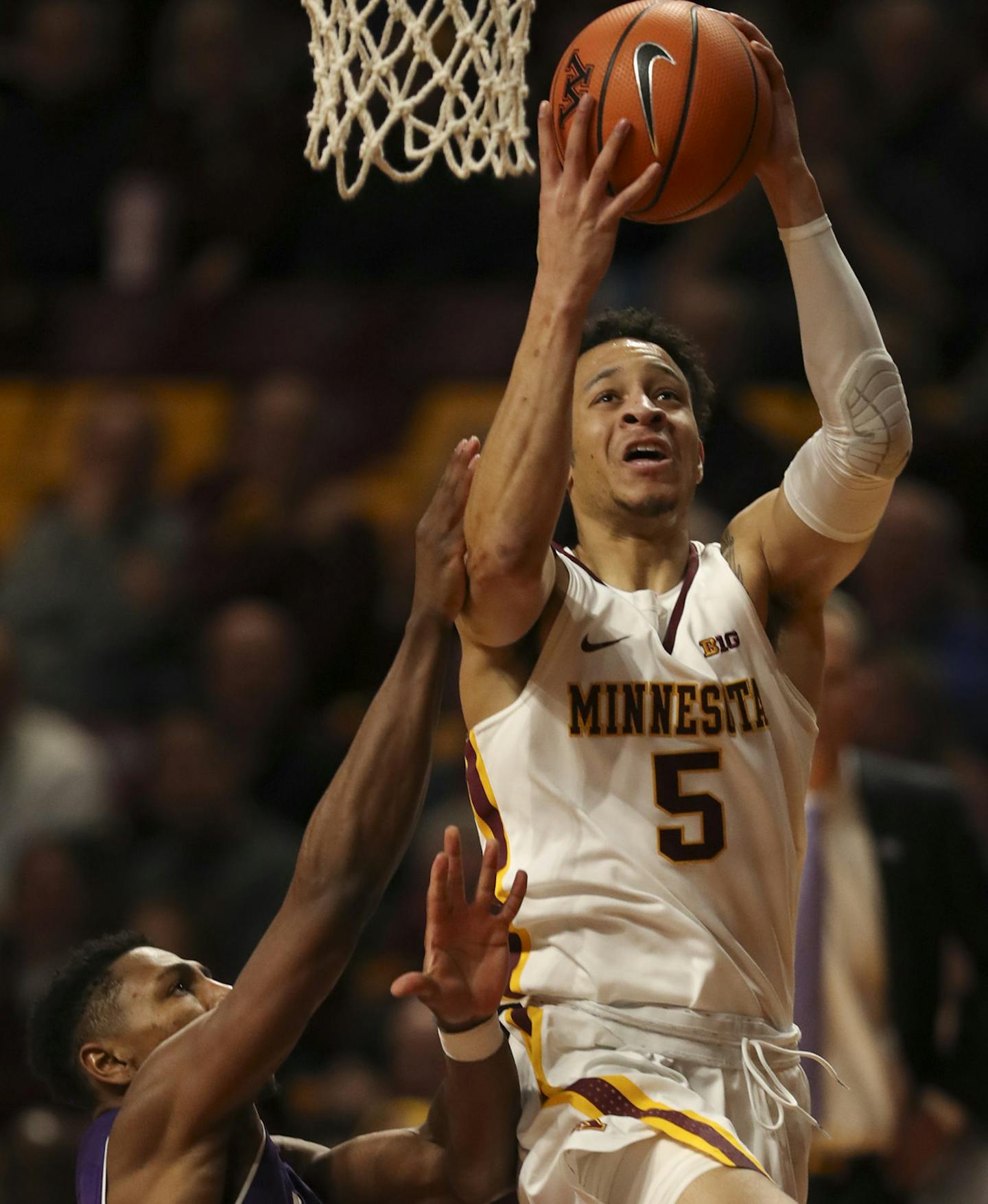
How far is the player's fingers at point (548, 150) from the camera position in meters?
3.68

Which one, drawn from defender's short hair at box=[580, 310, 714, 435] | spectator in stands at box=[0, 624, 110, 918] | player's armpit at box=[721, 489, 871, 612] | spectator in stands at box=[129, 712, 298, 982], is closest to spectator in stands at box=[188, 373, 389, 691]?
spectator in stands at box=[129, 712, 298, 982]

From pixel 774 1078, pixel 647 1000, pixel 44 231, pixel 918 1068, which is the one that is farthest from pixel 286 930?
pixel 44 231

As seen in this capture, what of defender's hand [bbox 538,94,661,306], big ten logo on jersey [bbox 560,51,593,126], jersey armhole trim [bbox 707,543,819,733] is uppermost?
big ten logo on jersey [bbox 560,51,593,126]

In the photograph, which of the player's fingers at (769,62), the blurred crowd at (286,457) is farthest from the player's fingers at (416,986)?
the blurred crowd at (286,457)

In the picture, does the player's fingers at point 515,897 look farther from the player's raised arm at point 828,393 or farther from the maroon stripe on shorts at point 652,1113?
the player's raised arm at point 828,393

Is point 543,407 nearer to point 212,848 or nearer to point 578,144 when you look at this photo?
point 578,144

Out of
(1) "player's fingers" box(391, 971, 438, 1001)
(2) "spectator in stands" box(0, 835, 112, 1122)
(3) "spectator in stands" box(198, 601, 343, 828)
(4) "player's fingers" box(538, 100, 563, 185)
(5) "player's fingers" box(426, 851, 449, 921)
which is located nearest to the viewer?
(1) "player's fingers" box(391, 971, 438, 1001)

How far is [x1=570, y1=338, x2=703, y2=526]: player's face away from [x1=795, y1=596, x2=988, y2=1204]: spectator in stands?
154 cm

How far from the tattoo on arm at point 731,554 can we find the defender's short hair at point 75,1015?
1513mm

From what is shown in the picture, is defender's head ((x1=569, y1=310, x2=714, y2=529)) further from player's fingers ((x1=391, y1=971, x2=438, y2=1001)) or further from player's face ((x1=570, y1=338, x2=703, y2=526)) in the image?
player's fingers ((x1=391, y1=971, x2=438, y2=1001))

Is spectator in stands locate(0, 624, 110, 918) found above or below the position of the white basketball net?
below

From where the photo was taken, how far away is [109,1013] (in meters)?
4.12

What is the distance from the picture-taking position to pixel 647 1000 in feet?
11.8

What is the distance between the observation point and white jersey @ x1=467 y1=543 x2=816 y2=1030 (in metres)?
3.61
